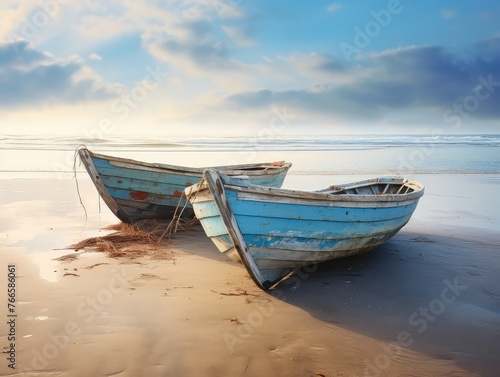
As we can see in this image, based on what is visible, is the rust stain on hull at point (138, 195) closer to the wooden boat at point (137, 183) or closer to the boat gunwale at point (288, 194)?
the wooden boat at point (137, 183)

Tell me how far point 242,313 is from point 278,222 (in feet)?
3.82

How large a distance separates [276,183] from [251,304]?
6.13 metres

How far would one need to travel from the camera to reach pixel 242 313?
4867mm

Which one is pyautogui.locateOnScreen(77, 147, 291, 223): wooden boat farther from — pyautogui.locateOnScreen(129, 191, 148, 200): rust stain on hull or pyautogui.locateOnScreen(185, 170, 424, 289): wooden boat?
pyautogui.locateOnScreen(185, 170, 424, 289): wooden boat

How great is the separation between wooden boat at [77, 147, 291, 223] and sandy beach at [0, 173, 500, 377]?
1030 mm

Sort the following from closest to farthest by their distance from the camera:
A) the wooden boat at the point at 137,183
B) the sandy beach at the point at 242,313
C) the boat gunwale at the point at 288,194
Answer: the sandy beach at the point at 242,313 < the boat gunwale at the point at 288,194 < the wooden boat at the point at 137,183

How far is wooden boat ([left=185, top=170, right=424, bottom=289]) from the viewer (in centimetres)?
498

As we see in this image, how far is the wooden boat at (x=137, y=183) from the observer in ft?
27.6

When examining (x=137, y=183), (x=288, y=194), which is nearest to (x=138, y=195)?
(x=137, y=183)

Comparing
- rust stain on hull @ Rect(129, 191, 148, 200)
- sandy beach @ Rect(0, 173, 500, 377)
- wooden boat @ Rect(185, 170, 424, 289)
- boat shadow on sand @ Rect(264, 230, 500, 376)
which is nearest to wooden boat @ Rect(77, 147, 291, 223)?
rust stain on hull @ Rect(129, 191, 148, 200)

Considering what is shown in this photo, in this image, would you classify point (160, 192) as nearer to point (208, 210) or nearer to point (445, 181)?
point (208, 210)

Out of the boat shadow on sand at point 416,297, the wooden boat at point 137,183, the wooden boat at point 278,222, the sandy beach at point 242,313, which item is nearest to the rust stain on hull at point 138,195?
the wooden boat at point 137,183

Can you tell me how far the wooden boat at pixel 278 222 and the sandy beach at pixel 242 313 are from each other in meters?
0.42

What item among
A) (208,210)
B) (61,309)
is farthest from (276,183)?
(61,309)
